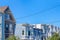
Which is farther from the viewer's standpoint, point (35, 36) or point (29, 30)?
point (35, 36)

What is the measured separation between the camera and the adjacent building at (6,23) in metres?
33.9

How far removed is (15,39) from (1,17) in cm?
836

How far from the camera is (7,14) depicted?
36.5 metres

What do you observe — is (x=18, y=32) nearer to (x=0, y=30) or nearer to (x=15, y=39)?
(x=0, y=30)

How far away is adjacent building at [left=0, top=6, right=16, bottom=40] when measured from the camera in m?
33.9

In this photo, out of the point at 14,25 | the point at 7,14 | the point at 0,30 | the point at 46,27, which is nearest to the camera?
the point at 0,30

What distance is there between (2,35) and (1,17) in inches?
124

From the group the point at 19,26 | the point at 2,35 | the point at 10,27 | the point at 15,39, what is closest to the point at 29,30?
the point at 19,26

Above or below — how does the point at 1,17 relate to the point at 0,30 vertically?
above

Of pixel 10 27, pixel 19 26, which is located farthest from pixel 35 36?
pixel 10 27

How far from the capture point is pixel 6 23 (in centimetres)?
3603

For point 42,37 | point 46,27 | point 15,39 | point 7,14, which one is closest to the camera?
point 15,39

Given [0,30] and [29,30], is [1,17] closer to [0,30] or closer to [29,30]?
[0,30]

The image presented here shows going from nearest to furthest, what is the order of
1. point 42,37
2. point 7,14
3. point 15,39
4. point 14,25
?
point 15,39 → point 7,14 → point 14,25 → point 42,37
